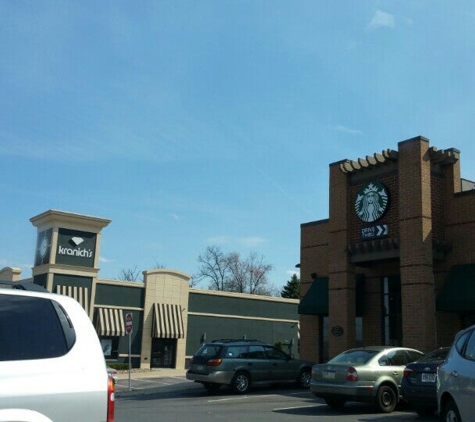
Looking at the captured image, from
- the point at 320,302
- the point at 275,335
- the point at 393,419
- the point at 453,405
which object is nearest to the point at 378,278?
the point at 320,302

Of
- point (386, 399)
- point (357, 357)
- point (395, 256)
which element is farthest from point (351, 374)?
point (395, 256)

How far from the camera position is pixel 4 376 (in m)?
4.22

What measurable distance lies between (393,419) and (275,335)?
85.6ft

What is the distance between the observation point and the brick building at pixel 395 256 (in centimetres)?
1756

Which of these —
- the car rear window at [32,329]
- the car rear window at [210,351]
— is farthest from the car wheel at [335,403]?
the car rear window at [32,329]

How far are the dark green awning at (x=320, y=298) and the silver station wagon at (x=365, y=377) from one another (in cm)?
602

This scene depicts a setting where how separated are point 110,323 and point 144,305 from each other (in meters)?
2.55

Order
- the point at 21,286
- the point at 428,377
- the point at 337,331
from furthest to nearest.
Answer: the point at 337,331
the point at 428,377
the point at 21,286

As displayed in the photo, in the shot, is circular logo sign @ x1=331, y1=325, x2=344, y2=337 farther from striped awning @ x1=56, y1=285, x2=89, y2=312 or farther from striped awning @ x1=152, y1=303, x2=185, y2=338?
striped awning @ x1=152, y1=303, x2=185, y2=338

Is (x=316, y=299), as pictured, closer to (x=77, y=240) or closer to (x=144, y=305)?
(x=144, y=305)

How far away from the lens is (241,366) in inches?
719

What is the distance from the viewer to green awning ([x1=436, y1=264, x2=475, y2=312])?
16797mm

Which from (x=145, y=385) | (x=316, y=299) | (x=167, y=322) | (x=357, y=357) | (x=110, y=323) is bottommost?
(x=145, y=385)

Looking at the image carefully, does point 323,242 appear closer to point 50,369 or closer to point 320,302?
point 320,302
